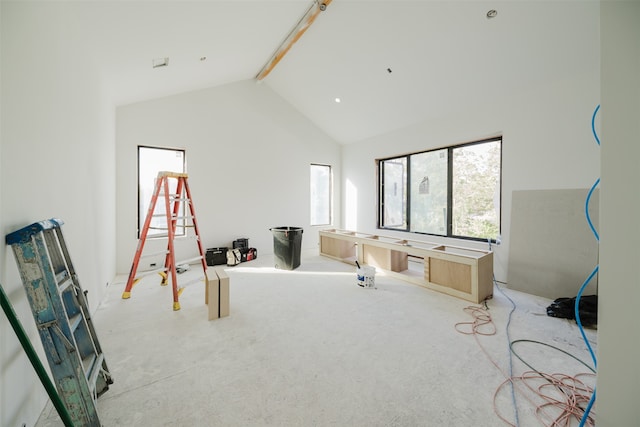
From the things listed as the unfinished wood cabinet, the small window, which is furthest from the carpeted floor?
the small window

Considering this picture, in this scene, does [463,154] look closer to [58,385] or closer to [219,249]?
[219,249]

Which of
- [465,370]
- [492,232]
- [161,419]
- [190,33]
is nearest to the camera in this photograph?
[161,419]

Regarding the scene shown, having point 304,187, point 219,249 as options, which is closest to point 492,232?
point 304,187

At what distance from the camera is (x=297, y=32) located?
143 inches

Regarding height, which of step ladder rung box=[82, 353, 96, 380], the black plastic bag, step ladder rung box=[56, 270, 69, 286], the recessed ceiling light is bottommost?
the black plastic bag

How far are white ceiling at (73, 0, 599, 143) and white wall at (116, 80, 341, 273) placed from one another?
38cm

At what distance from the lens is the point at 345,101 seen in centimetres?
488

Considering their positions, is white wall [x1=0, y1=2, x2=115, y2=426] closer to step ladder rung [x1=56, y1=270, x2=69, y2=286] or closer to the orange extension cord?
step ladder rung [x1=56, y1=270, x2=69, y2=286]

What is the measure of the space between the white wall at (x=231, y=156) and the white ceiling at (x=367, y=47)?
377 millimetres

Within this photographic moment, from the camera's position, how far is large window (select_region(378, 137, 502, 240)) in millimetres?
3805

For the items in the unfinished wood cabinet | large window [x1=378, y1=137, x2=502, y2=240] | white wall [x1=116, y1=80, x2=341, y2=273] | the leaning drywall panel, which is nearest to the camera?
the leaning drywall panel

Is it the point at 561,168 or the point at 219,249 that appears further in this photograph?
the point at 219,249

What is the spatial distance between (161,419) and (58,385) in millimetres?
515

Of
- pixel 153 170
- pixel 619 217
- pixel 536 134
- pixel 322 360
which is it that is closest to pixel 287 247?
pixel 322 360
